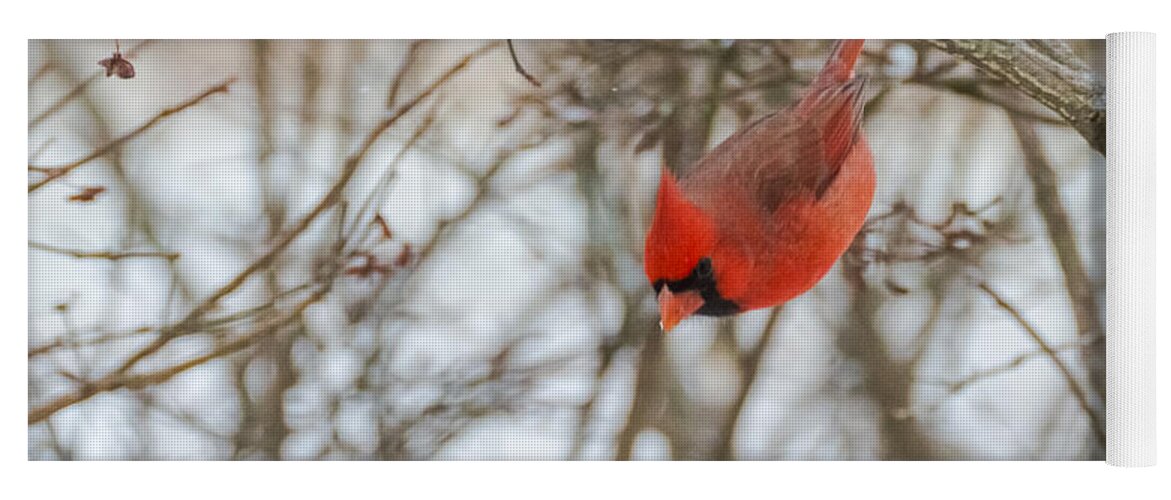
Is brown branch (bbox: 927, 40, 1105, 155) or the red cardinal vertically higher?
brown branch (bbox: 927, 40, 1105, 155)

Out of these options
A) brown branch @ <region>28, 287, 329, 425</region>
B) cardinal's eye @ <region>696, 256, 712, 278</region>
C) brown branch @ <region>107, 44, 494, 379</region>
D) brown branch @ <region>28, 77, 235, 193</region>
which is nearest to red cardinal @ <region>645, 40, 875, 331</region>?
cardinal's eye @ <region>696, 256, 712, 278</region>

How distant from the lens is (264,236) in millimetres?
2656

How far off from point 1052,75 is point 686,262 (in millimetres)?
1101

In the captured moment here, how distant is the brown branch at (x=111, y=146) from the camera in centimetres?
266

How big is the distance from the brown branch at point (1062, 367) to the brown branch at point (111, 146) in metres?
2.12

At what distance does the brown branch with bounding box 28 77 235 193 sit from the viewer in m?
2.66

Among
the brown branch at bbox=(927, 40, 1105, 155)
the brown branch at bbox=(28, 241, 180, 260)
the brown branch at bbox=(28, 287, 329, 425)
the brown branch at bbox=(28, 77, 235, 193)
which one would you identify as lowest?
the brown branch at bbox=(28, 287, 329, 425)

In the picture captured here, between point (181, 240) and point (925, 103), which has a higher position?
point (925, 103)

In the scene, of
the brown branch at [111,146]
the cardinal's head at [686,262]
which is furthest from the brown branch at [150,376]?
the cardinal's head at [686,262]

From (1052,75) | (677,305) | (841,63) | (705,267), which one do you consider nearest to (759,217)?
(705,267)

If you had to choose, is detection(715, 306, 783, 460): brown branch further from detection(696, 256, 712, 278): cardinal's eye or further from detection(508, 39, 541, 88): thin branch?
detection(508, 39, 541, 88): thin branch
